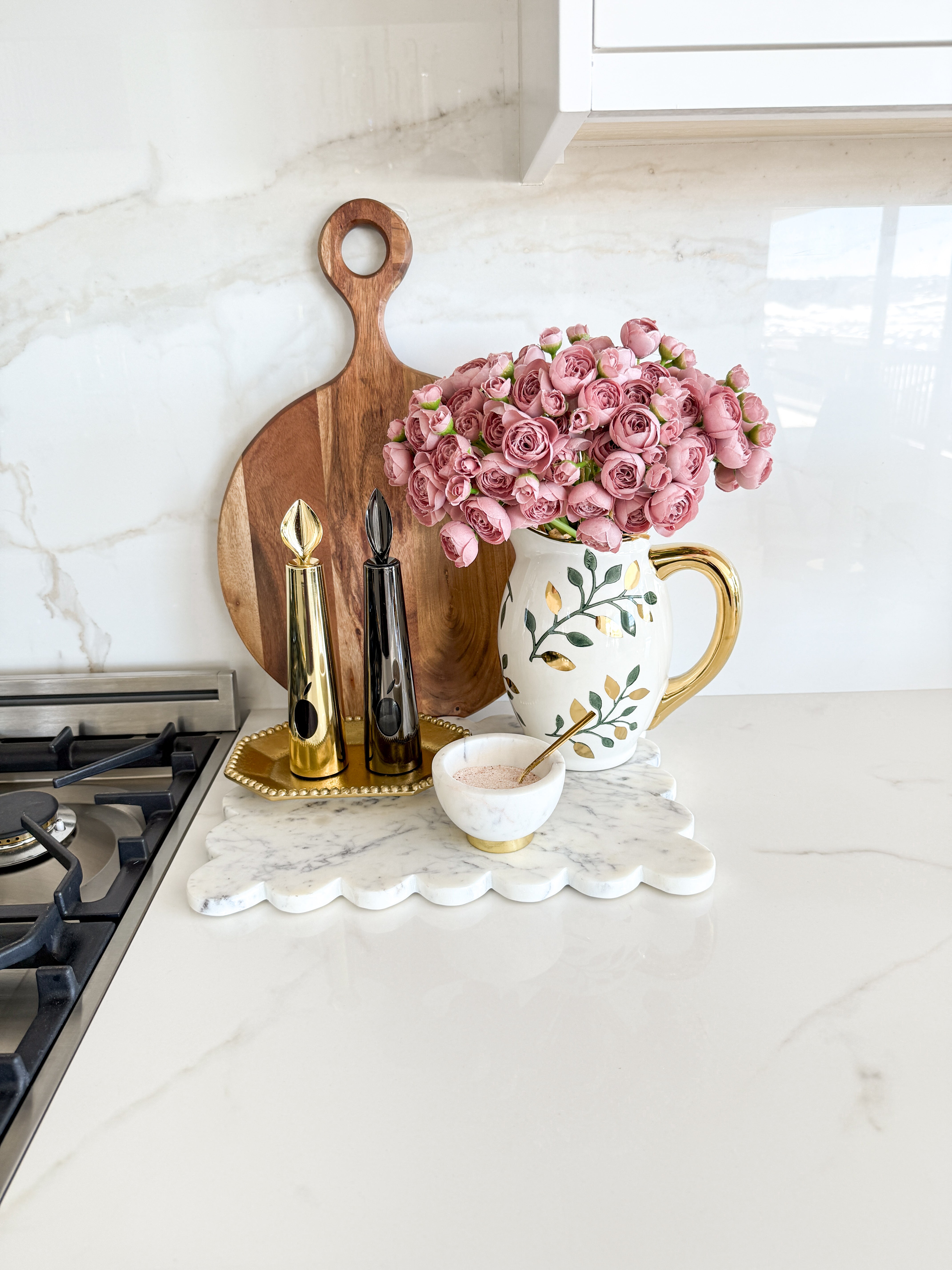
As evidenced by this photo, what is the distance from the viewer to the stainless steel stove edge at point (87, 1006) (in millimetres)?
494

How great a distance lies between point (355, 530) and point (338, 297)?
249 mm

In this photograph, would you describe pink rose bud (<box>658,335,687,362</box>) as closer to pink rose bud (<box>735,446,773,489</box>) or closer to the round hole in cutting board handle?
pink rose bud (<box>735,446,773,489</box>)

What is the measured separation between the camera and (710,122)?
2.69 ft

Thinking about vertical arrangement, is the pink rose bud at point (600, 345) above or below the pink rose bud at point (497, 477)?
above

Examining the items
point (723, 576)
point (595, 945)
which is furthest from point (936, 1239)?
point (723, 576)

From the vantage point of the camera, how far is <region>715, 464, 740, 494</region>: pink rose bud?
0.79 metres

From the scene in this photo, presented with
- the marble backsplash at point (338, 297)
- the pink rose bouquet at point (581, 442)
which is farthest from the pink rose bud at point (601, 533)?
the marble backsplash at point (338, 297)

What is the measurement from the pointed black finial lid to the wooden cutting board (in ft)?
0.58

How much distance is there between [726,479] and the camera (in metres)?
0.79

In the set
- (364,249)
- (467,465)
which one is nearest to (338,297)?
(364,249)

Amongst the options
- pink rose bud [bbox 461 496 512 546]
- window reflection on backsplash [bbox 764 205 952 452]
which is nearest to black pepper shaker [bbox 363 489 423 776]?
pink rose bud [bbox 461 496 512 546]

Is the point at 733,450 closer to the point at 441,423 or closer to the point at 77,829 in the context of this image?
the point at 441,423

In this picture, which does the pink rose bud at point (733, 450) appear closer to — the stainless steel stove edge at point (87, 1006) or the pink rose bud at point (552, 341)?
the pink rose bud at point (552, 341)

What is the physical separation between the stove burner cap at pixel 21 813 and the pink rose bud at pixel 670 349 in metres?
0.69
